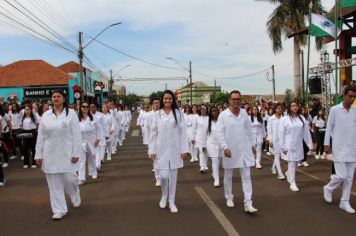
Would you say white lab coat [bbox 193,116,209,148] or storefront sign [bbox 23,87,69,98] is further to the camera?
storefront sign [bbox 23,87,69,98]

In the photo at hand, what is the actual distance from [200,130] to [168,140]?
187 inches

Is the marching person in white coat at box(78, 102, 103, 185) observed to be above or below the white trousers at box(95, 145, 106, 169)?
above

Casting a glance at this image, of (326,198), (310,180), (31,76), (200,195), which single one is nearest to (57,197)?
(200,195)

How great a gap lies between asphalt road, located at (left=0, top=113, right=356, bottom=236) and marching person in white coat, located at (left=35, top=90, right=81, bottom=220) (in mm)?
425

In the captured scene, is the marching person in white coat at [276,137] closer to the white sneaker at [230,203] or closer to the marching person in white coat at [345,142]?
the marching person in white coat at [345,142]

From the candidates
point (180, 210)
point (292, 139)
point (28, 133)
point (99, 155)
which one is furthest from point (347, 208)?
point (28, 133)

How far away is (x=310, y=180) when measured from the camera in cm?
962

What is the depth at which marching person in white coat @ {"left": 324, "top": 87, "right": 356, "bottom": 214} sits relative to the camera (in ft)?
22.2

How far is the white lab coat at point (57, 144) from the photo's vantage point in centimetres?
648

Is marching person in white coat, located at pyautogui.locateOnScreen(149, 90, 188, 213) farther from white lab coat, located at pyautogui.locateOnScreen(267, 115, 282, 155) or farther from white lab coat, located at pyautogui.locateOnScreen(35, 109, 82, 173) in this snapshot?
white lab coat, located at pyautogui.locateOnScreen(267, 115, 282, 155)

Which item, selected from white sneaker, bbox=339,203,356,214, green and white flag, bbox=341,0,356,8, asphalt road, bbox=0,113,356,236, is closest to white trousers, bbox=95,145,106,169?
asphalt road, bbox=0,113,356,236

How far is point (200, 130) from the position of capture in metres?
11.5

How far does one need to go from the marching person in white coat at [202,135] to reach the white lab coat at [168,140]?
379 cm

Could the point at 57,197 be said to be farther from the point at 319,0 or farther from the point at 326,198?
the point at 319,0
